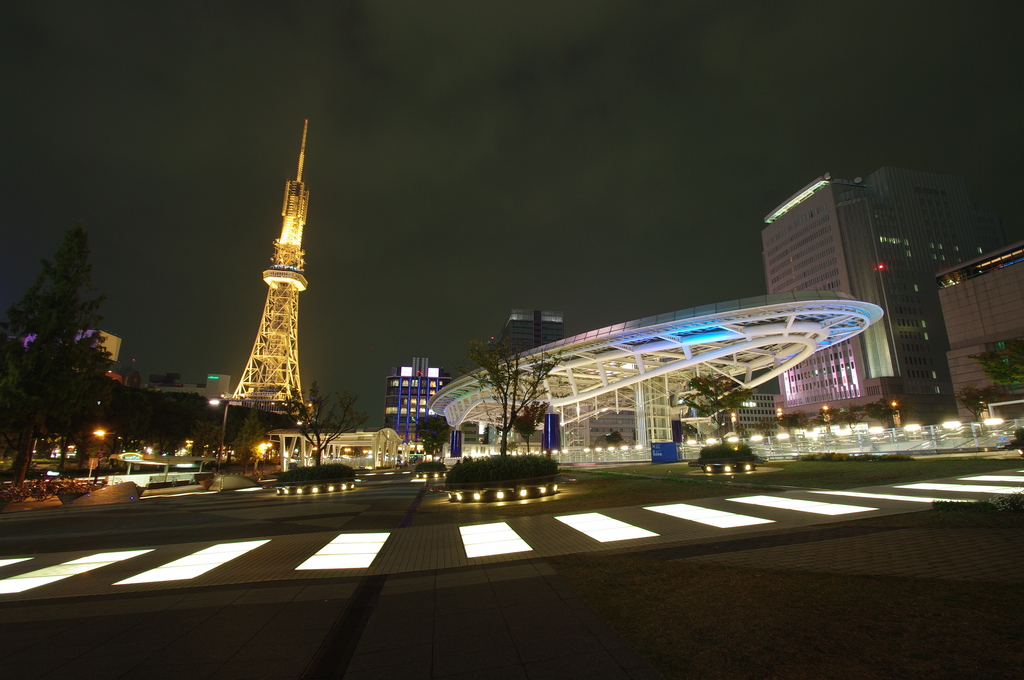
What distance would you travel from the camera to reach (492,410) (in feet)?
286

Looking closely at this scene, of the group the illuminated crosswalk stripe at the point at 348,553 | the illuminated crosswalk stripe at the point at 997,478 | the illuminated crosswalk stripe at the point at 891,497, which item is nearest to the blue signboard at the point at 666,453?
the illuminated crosswalk stripe at the point at 997,478

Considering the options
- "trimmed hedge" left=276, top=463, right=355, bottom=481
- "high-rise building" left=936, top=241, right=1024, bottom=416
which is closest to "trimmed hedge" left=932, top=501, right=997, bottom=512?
"trimmed hedge" left=276, top=463, right=355, bottom=481

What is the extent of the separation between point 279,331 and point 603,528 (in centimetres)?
10769

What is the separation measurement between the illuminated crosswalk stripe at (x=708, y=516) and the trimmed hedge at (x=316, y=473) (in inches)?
694

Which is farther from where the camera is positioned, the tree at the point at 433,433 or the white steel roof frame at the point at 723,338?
the tree at the point at 433,433

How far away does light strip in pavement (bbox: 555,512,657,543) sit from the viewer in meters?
8.23

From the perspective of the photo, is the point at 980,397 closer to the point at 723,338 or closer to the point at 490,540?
the point at 723,338

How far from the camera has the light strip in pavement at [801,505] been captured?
9109 mm

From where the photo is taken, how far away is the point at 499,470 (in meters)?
16.0

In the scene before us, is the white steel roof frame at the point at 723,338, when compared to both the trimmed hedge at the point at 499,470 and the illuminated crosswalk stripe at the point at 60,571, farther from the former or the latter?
the illuminated crosswalk stripe at the point at 60,571

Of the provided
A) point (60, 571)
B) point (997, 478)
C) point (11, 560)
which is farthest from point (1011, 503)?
point (11, 560)

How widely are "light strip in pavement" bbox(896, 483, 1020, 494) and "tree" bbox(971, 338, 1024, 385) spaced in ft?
109

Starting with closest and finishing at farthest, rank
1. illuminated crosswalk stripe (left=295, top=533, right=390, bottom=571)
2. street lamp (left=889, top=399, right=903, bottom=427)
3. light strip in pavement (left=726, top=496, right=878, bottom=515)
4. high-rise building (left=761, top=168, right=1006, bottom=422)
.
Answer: illuminated crosswalk stripe (left=295, top=533, right=390, bottom=571) < light strip in pavement (left=726, top=496, right=878, bottom=515) < street lamp (left=889, top=399, right=903, bottom=427) < high-rise building (left=761, top=168, right=1006, bottom=422)

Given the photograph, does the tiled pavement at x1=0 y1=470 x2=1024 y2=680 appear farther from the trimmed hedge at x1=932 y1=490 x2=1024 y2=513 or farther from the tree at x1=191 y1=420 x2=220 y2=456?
the tree at x1=191 y1=420 x2=220 y2=456
